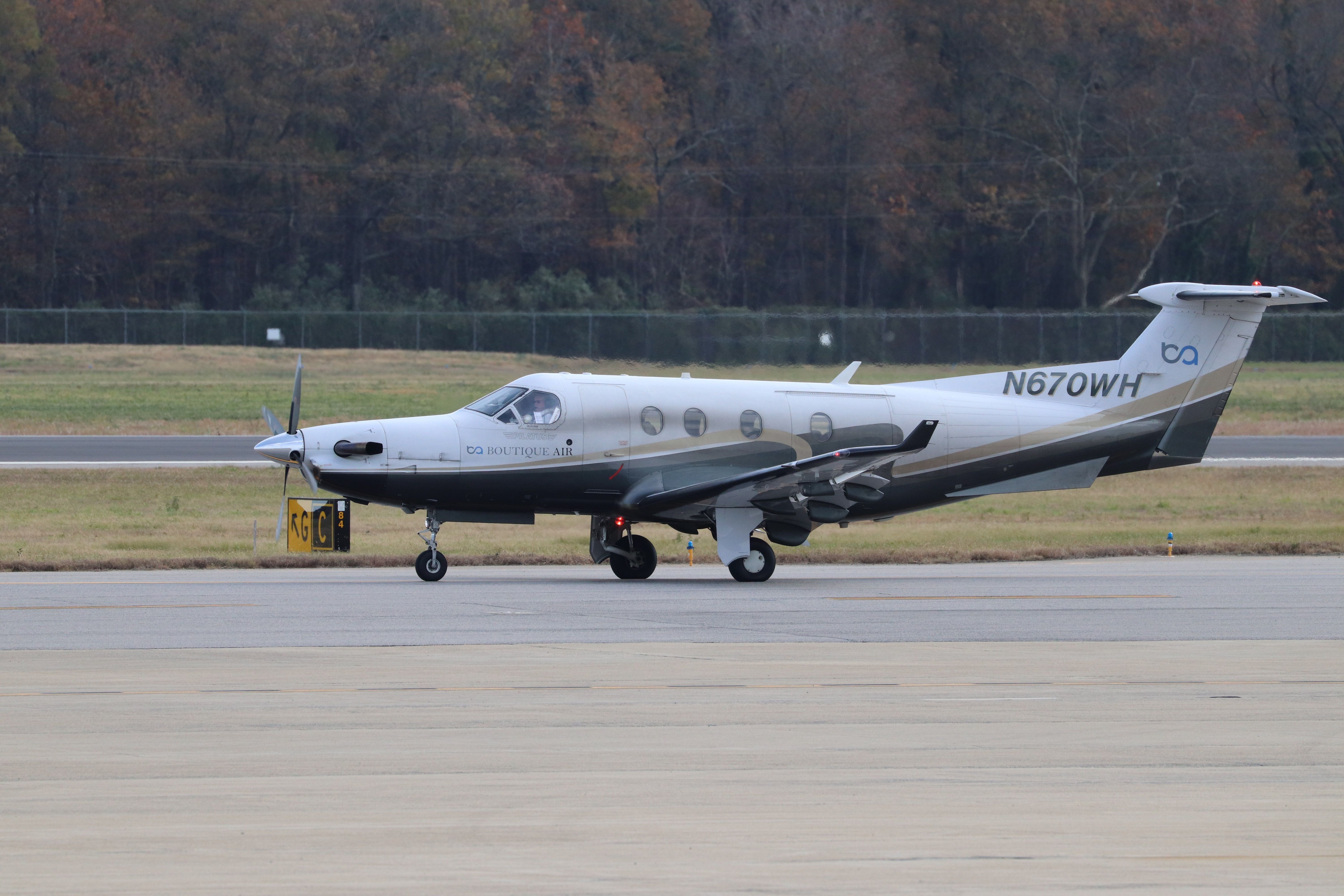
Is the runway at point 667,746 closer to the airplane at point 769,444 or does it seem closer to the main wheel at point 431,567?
the main wheel at point 431,567

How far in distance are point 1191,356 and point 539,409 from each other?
8.86 m

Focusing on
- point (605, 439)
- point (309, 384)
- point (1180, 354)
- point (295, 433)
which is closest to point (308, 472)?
point (295, 433)

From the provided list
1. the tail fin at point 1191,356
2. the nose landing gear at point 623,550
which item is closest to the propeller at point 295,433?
the nose landing gear at point 623,550

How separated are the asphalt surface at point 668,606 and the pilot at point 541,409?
1.98 meters

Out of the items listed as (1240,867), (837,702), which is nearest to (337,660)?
(837,702)

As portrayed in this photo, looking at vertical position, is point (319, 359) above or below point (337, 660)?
above

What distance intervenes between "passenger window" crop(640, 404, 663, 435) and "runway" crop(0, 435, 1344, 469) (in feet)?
56.2

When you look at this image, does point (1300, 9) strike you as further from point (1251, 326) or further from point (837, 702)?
point (837, 702)

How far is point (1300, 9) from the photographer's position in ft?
284

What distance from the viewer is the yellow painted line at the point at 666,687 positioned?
12.0 metres

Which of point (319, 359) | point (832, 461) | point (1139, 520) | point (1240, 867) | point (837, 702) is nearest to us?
point (1240, 867)

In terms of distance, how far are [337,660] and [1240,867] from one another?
7953 mm

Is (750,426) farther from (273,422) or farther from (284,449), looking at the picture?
(273,422)

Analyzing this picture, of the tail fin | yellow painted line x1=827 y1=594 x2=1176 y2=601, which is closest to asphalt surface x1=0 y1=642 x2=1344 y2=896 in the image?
yellow painted line x1=827 y1=594 x2=1176 y2=601
